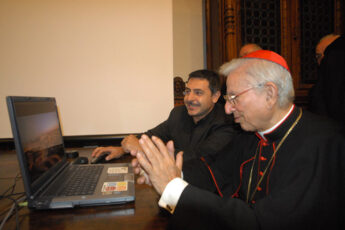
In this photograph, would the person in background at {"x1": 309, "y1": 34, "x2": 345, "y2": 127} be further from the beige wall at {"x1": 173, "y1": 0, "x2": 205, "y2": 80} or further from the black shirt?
the beige wall at {"x1": 173, "y1": 0, "x2": 205, "y2": 80}

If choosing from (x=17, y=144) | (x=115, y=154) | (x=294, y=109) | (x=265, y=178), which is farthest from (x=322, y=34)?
(x=17, y=144)

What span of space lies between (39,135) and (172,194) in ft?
2.08

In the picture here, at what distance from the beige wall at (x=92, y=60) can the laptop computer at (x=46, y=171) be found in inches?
54.2

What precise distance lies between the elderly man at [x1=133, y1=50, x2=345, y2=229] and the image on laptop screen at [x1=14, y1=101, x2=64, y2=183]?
1.38 ft

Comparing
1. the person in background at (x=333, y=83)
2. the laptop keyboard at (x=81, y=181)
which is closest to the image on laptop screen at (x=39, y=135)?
the laptop keyboard at (x=81, y=181)

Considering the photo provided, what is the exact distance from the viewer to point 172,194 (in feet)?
2.42

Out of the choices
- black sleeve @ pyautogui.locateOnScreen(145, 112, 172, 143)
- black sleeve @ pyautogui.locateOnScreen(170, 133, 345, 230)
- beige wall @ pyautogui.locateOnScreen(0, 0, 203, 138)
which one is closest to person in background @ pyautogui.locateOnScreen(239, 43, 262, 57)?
beige wall @ pyautogui.locateOnScreen(0, 0, 203, 138)

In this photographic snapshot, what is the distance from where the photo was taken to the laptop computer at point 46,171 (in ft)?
2.43

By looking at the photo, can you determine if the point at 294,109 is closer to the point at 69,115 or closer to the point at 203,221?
the point at 203,221

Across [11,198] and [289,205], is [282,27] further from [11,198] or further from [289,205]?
[11,198]

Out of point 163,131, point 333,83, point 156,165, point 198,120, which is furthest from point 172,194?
point 333,83

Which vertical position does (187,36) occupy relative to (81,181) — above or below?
above

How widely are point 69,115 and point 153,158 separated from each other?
2.03 meters

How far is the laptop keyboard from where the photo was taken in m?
0.85
